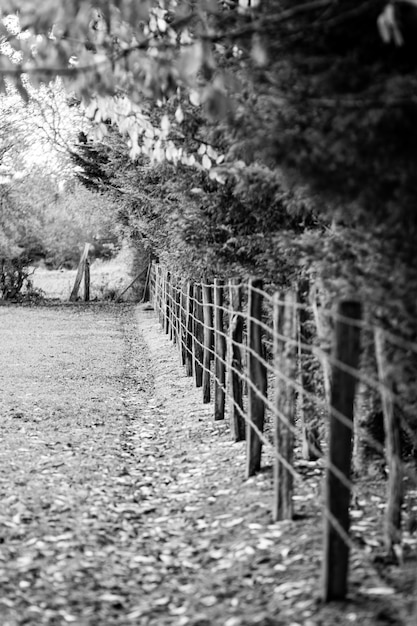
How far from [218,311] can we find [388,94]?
271 inches

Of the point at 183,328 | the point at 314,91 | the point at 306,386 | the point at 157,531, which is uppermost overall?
the point at 314,91

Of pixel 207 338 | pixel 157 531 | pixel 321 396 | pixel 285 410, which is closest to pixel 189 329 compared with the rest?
pixel 207 338

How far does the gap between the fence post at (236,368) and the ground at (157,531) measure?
0.69 feet

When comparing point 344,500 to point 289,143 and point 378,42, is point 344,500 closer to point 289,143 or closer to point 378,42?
point 289,143

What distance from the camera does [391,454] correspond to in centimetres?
518

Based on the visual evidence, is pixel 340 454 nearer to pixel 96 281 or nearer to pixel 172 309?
pixel 172 309

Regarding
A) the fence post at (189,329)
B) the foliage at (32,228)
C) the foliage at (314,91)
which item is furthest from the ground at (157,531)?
the foliage at (32,228)

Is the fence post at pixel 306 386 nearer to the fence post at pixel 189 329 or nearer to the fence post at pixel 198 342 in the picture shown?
the fence post at pixel 198 342

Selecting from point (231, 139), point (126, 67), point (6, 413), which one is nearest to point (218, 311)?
point (6, 413)

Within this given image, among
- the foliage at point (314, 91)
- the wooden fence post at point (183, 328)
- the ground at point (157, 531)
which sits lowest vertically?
the ground at point (157, 531)

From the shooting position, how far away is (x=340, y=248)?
611 centimetres

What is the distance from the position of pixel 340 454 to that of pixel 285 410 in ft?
5.02

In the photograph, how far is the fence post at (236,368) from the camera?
9117 millimetres

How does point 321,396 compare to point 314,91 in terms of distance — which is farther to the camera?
point 321,396
